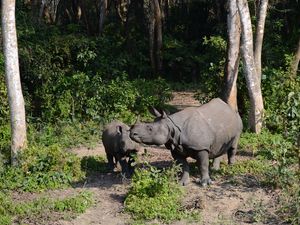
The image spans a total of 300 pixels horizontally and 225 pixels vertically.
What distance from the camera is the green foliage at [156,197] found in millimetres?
8602

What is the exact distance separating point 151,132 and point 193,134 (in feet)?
2.53

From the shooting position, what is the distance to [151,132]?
9156 mm

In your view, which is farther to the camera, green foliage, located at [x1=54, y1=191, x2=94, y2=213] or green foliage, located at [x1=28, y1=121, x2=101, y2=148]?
green foliage, located at [x1=28, y1=121, x2=101, y2=148]

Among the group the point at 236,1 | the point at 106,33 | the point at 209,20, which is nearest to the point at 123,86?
the point at 236,1

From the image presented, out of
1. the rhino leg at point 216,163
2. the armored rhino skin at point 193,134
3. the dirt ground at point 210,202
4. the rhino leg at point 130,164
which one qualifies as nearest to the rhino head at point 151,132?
the armored rhino skin at point 193,134

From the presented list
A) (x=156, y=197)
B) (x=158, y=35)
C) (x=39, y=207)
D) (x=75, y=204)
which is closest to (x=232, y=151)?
(x=156, y=197)

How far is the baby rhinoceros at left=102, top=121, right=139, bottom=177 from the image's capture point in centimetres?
1021

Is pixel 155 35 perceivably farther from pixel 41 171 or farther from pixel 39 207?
pixel 39 207

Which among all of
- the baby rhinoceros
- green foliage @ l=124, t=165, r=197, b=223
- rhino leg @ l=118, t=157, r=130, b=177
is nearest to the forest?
green foliage @ l=124, t=165, r=197, b=223

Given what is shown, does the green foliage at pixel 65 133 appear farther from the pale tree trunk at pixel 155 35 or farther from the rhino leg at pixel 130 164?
the pale tree trunk at pixel 155 35

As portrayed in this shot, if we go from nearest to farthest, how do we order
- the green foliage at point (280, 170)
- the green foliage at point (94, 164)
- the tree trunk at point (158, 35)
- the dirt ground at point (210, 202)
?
the green foliage at point (280, 170)
the dirt ground at point (210, 202)
the green foliage at point (94, 164)
the tree trunk at point (158, 35)

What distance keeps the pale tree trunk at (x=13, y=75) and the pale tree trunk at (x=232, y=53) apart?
465cm

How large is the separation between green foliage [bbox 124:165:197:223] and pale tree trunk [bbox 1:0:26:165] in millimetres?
2825

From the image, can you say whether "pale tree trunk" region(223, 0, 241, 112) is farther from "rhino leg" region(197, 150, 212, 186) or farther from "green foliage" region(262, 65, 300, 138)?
"rhino leg" region(197, 150, 212, 186)
